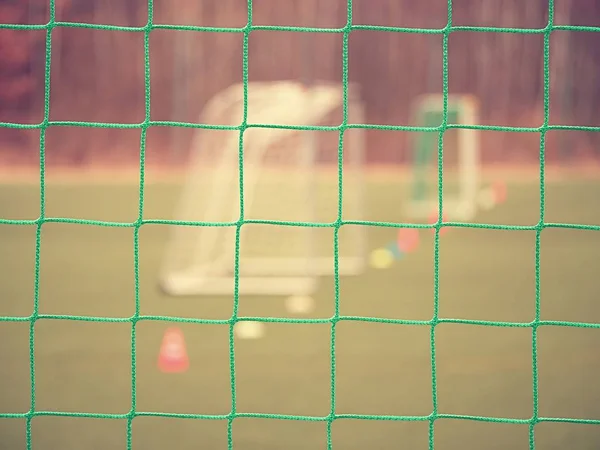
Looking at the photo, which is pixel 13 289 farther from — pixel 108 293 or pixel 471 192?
pixel 471 192

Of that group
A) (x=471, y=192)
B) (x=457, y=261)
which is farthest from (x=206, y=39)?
(x=457, y=261)

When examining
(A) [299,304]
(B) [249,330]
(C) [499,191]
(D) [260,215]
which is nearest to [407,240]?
(D) [260,215]

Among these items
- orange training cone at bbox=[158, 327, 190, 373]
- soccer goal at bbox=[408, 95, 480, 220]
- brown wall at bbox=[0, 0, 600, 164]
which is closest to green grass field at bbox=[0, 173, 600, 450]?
orange training cone at bbox=[158, 327, 190, 373]

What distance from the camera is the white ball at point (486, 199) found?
16.2 feet

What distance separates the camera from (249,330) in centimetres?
229

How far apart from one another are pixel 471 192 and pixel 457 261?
75.6 inches

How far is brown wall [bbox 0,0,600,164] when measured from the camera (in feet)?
20.8

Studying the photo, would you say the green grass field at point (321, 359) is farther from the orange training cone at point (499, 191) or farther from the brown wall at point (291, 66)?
the brown wall at point (291, 66)

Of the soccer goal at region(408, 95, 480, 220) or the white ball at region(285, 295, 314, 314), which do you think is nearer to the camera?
the white ball at region(285, 295, 314, 314)

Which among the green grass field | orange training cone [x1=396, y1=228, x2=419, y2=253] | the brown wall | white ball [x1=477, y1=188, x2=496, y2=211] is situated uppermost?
the brown wall

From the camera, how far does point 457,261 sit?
10.7 feet

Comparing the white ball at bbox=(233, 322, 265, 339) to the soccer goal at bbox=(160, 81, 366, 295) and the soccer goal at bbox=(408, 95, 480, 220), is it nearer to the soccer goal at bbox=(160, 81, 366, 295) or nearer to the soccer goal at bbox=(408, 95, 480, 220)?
the soccer goal at bbox=(160, 81, 366, 295)

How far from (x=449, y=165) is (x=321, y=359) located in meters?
4.12

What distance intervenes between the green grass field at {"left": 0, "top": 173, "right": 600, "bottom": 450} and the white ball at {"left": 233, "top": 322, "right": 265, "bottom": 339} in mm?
29
